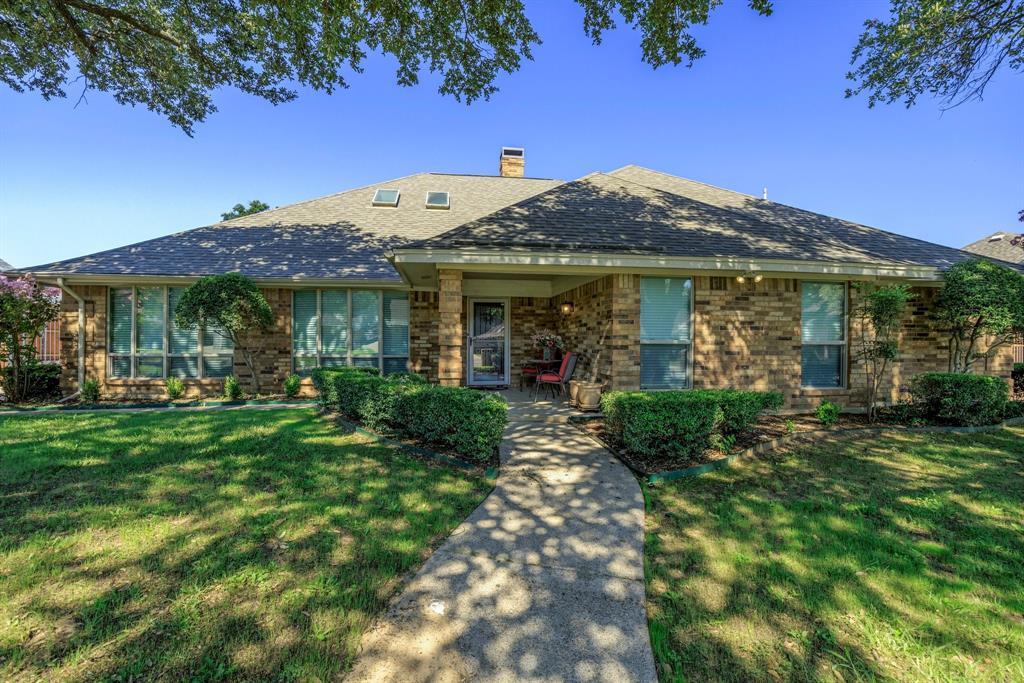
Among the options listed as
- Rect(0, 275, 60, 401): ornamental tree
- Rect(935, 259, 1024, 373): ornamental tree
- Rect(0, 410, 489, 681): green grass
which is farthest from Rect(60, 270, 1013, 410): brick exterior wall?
Rect(0, 410, 489, 681): green grass

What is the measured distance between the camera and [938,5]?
7.71 meters

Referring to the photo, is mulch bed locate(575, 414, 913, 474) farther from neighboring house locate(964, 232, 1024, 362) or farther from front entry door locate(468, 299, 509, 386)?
neighboring house locate(964, 232, 1024, 362)

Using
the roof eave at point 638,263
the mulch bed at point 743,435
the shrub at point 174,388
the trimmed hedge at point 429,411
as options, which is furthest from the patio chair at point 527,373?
the shrub at point 174,388

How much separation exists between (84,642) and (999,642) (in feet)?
15.6

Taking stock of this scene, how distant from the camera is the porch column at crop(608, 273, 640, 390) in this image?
721cm

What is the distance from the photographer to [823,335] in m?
8.02

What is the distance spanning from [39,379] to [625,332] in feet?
43.8

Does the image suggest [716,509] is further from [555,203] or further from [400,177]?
[400,177]

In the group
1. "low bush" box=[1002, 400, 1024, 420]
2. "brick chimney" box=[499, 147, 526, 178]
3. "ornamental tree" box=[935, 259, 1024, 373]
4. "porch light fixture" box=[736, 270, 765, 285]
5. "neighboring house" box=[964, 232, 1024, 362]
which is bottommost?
"low bush" box=[1002, 400, 1024, 420]

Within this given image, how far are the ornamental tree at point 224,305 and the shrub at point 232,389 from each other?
2.83 ft

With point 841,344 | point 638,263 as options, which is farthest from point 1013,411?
point 638,263

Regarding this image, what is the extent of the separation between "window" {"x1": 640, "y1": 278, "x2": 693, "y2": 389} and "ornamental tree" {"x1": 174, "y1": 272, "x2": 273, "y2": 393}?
26.1ft

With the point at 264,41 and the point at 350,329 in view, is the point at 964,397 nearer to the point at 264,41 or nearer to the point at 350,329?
the point at 350,329

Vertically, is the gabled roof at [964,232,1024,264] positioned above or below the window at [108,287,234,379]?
above
